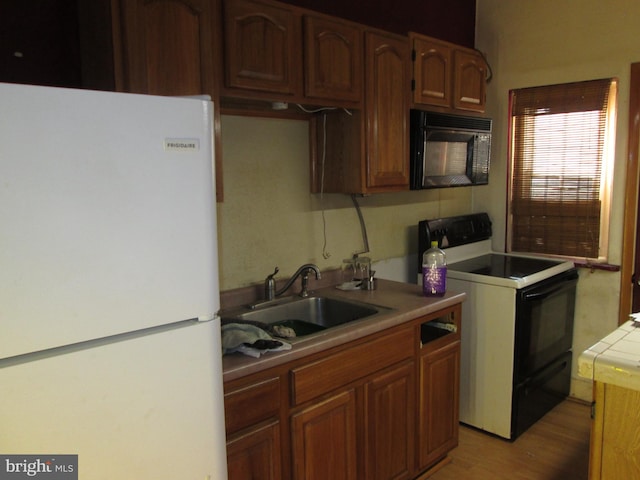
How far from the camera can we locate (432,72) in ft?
9.08

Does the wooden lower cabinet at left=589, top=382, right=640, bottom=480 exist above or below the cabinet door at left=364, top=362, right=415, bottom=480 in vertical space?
above

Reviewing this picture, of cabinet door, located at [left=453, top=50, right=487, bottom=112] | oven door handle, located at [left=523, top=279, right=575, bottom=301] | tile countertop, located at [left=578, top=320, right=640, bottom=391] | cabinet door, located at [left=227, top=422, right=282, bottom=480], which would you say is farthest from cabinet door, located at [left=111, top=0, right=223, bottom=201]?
oven door handle, located at [left=523, top=279, right=575, bottom=301]

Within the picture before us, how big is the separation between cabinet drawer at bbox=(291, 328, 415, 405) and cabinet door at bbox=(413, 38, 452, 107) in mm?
1244

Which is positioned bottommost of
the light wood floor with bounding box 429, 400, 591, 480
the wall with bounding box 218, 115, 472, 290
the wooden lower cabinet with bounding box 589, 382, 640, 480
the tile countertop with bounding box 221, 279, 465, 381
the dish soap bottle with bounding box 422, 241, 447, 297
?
the light wood floor with bounding box 429, 400, 591, 480

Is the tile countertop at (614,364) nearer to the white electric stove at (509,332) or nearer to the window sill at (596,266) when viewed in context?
the white electric stove at (509,332)

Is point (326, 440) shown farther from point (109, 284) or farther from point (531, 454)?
point (531, 454)

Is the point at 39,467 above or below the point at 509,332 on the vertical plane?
above

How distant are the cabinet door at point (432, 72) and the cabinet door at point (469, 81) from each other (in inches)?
3.3

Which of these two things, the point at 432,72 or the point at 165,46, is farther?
the point at 432,72

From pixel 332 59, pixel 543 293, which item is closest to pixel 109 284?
pixel 332 59

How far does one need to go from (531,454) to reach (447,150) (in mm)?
1703

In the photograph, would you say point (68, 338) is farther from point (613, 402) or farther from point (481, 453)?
point (481, 453)

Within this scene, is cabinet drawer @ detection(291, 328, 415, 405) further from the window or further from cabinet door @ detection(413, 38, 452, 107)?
the window

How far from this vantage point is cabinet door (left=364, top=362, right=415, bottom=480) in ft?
7.18
